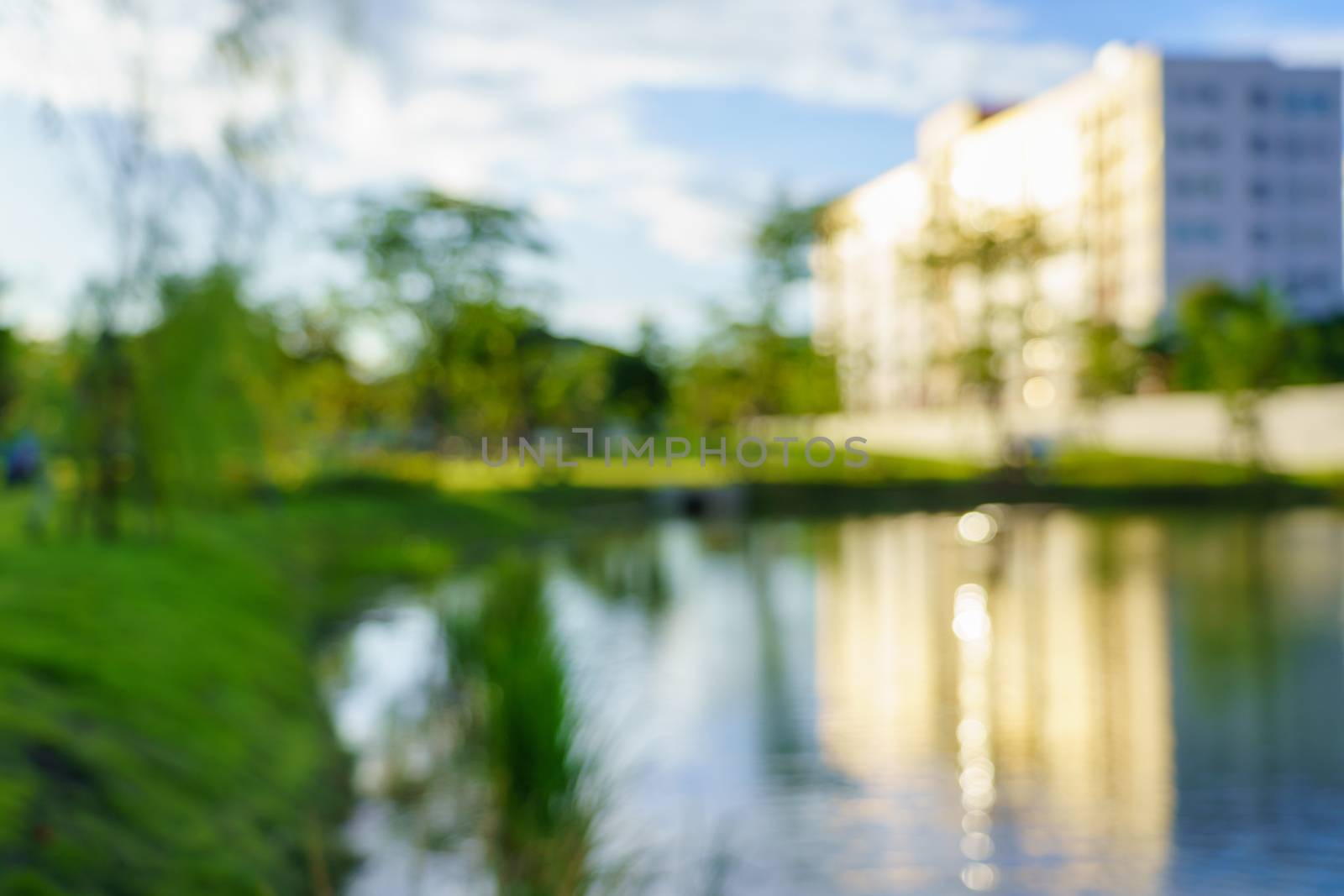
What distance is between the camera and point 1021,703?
9.28 meters

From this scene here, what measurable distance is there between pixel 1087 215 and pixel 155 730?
48123mm

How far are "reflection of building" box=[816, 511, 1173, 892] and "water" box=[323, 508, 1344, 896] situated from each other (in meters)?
0.03

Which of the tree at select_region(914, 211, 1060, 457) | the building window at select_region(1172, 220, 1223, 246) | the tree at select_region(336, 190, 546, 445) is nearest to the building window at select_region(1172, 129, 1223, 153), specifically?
the building window at select_region(1172, 220, 1223, 246)

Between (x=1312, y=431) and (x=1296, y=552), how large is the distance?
1622 cm

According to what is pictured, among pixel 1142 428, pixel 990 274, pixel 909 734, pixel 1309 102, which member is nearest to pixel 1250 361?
pixel 1142 428

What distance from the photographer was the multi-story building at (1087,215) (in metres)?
37.2

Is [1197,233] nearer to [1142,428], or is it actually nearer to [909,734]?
[1142,428]

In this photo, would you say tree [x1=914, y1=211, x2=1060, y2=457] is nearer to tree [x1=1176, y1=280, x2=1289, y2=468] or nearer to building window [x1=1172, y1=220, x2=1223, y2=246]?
tree [x1=1176, y1=280, x2=1289, y2=468]

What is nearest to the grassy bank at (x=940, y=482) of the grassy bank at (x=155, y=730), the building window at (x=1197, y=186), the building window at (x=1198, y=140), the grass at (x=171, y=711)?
the grass at (x=171, y=711)

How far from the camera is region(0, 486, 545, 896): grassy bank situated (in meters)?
4.43

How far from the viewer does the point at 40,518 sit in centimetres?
1104

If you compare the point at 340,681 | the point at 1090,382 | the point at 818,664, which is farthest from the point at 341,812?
the point at 1090,382

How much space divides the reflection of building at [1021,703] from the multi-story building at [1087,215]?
2045cm

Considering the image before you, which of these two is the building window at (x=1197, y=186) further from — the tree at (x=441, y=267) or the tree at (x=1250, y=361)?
the tree at (x=441, y=267)
